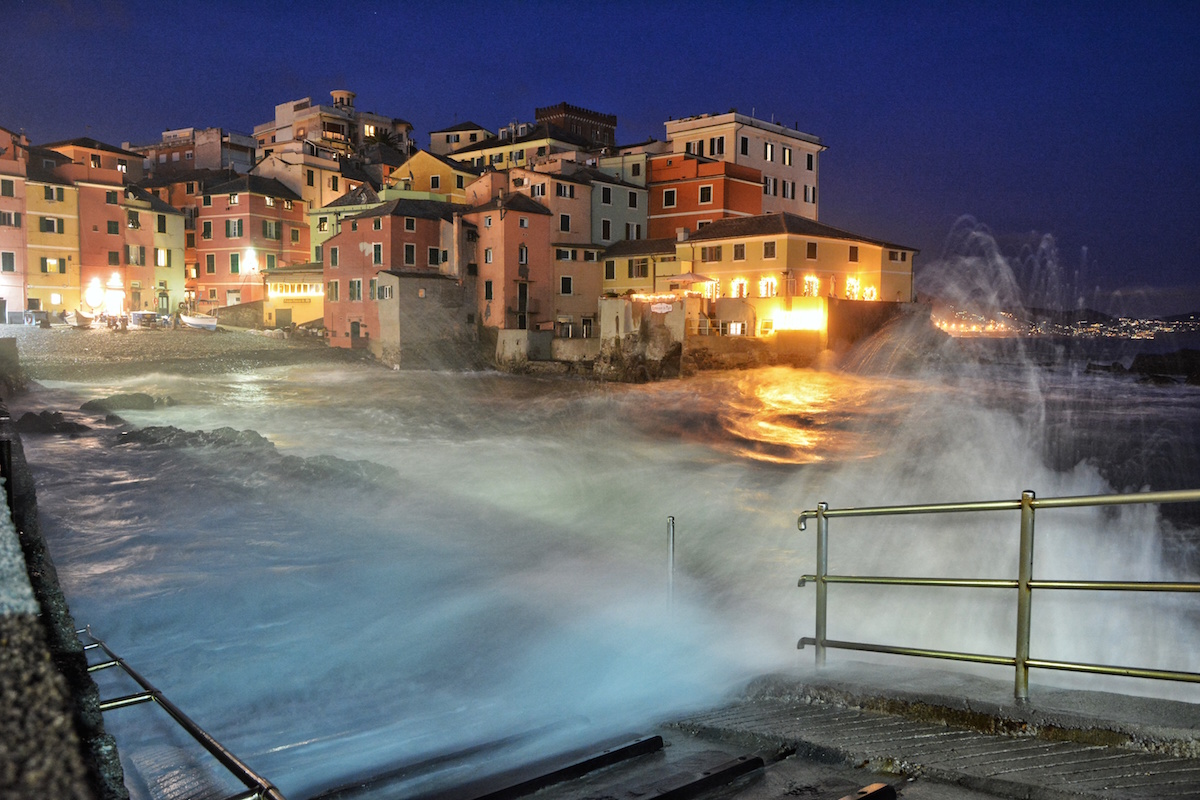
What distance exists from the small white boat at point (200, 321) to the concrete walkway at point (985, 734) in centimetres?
5143

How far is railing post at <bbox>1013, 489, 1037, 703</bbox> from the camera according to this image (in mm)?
3504

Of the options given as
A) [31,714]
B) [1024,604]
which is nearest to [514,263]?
[1024,604]

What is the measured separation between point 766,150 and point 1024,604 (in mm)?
60967

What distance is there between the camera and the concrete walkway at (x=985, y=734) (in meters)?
3.16

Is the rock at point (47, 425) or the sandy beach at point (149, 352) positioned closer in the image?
the rock at point (47, 425)

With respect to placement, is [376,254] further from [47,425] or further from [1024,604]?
[1024,604]

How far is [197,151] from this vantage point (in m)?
74.9

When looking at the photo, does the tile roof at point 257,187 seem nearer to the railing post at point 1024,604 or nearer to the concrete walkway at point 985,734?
the concrete walkway at point 985,734

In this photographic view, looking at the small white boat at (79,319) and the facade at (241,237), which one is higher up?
the facade at (241,237)

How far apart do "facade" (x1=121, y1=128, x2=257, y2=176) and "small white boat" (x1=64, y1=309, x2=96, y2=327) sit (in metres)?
26.9

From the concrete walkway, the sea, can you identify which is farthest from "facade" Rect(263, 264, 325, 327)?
the concrete walkway

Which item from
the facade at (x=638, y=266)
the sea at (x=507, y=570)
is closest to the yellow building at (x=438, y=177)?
the facade at (x=638, y=266)

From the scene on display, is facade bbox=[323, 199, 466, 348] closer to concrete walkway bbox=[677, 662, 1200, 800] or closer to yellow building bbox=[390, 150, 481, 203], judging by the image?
yellow building bbox=[390, 150, 481, 203]

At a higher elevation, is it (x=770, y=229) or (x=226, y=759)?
(x=770, y=229)
